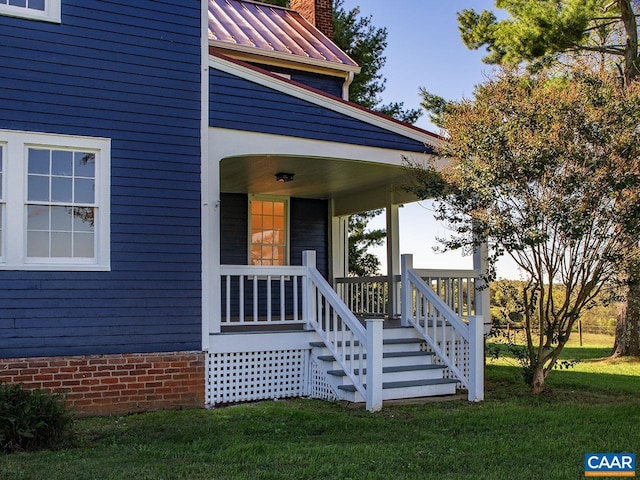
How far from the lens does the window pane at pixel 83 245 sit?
8062mm

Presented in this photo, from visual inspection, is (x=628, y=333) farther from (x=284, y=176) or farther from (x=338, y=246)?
(x=284, y=176)

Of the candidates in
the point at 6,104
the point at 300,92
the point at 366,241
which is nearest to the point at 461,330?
the point at 300,92

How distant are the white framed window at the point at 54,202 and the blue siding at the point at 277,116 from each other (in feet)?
5.44

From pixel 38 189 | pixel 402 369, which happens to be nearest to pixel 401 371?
pixel 402 369

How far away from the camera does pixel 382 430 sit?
718 centimetres

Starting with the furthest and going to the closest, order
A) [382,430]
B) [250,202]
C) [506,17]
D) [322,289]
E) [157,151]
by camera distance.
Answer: [506,17]
[250,202]
[322,289]
[157,151]
[382,430]

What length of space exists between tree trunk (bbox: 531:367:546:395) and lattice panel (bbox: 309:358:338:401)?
3.02 metres

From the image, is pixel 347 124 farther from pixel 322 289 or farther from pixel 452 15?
pixel 452 15

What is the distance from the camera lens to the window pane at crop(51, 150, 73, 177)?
796cm

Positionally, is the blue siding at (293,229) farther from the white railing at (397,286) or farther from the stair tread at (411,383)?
the stair tread at (411,383)

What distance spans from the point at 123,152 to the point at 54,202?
999 mm

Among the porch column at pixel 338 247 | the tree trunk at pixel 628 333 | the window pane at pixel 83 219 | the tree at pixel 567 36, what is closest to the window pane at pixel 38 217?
the window pane at pixel 83 219

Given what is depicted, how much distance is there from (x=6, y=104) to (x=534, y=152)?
6332 millimetres

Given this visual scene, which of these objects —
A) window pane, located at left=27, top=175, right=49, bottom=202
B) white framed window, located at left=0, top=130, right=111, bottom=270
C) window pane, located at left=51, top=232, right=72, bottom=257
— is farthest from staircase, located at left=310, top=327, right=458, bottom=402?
window pane, located at left=27, top=175, right=49, bottom=202
